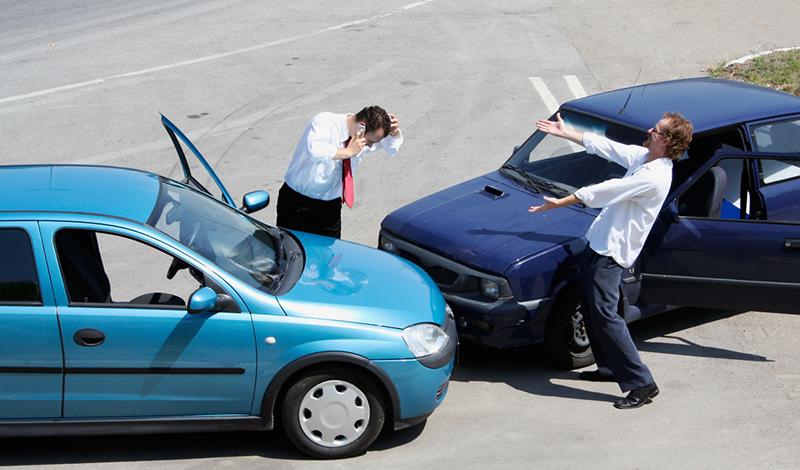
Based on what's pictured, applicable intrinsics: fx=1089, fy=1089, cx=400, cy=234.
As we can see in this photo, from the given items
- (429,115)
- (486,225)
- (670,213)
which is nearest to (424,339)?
(486,225)

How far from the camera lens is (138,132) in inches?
512

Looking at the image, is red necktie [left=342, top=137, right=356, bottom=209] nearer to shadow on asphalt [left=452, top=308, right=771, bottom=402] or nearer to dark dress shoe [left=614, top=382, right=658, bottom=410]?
shadow on asphalt [left=452, top=308, right=771, bottom=402]

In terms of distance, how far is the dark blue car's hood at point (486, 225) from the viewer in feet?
24.5

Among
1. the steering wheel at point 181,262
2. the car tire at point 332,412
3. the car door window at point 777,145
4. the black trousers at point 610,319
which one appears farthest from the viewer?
the car door window at point 777,145

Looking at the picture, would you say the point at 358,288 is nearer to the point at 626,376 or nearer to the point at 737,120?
the point at 626,376

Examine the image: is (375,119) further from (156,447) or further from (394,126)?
(156,447)

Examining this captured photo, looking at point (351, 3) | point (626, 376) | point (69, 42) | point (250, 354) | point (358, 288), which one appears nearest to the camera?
point (250, 354)

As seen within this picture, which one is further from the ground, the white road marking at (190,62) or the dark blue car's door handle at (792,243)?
the white road marking at (190,62)

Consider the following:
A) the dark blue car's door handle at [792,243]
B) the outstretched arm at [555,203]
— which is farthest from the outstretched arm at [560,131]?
the dark blue car's door handle at [792,243]

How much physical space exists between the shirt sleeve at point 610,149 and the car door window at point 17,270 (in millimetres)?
3789

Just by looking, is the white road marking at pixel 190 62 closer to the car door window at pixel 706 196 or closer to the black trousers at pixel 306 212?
the black trousers at pixel 306 212

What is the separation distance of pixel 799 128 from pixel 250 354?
495cm

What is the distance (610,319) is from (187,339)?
2.80 m

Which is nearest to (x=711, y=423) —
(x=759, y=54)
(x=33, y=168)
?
(x=33, y=168)
